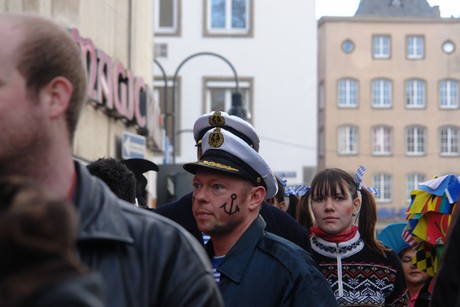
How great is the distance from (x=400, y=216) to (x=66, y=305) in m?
71.3

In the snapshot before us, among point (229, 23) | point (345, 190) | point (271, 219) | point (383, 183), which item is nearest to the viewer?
point (271, 219)

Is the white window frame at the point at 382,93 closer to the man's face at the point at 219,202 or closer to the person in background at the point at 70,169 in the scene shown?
the man's face at the point at 219,202

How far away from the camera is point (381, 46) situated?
7400 cm

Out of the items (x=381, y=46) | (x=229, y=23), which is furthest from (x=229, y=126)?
(x=381, y=46)

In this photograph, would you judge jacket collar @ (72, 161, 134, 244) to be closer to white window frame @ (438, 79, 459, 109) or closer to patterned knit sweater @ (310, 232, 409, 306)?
patterned knit sweater @ (310, 232, 409, 306)

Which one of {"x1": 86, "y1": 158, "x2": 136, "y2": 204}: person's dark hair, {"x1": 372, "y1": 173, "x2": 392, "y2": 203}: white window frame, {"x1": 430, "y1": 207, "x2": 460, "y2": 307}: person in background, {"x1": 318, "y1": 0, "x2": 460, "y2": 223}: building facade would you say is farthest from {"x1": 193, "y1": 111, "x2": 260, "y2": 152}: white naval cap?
{"x1": 372, "y1": 173, "x2": 392, "y2": 203}: white window frame

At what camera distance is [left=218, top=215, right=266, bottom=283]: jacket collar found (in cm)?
463

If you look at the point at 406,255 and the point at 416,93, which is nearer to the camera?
the point at 406,255

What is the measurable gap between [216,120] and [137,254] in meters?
3.51

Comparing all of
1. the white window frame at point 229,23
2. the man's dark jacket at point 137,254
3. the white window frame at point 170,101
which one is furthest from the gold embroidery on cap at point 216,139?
the white window frame at point 229,23

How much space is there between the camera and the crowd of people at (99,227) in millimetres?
1540

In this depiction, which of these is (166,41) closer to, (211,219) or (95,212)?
(211,219)

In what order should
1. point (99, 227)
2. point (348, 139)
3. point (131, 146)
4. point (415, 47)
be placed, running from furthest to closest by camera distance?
point (415, 47) → point (348, 139) → point (131, 146) → point (99, 227)

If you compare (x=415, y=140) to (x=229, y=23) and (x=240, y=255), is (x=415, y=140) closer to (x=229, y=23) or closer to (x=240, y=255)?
(x=229, y=23)
